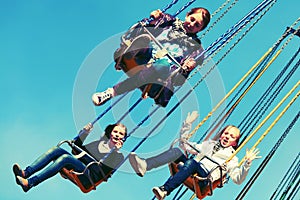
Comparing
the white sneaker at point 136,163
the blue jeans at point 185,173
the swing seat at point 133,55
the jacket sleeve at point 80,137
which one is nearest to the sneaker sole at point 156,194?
the blue jeans at point 185,173

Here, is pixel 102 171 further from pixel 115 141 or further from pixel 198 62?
pixel 198 62

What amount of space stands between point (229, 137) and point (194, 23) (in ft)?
4.83

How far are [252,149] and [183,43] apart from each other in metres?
1.46

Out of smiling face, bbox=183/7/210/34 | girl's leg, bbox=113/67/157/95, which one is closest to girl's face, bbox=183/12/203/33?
smiling face, bbox=183/7/210/34

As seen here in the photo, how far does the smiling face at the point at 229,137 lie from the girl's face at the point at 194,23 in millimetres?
1317

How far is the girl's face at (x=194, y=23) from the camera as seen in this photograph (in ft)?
32.1

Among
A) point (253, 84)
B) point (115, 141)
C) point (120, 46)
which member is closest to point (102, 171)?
point (115, 141)

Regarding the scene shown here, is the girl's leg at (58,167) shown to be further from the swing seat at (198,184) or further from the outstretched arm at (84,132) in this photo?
the swing seat at (198,184)

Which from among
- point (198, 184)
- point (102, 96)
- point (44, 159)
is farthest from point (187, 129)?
point (44, 159)

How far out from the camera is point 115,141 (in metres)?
9.63

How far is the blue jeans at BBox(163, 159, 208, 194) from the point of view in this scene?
9406 millimetres

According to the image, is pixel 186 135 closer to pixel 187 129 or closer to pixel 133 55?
pixel 187 129

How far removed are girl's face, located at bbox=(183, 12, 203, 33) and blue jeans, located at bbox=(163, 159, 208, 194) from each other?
153cm

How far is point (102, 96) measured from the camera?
30.5 ft
